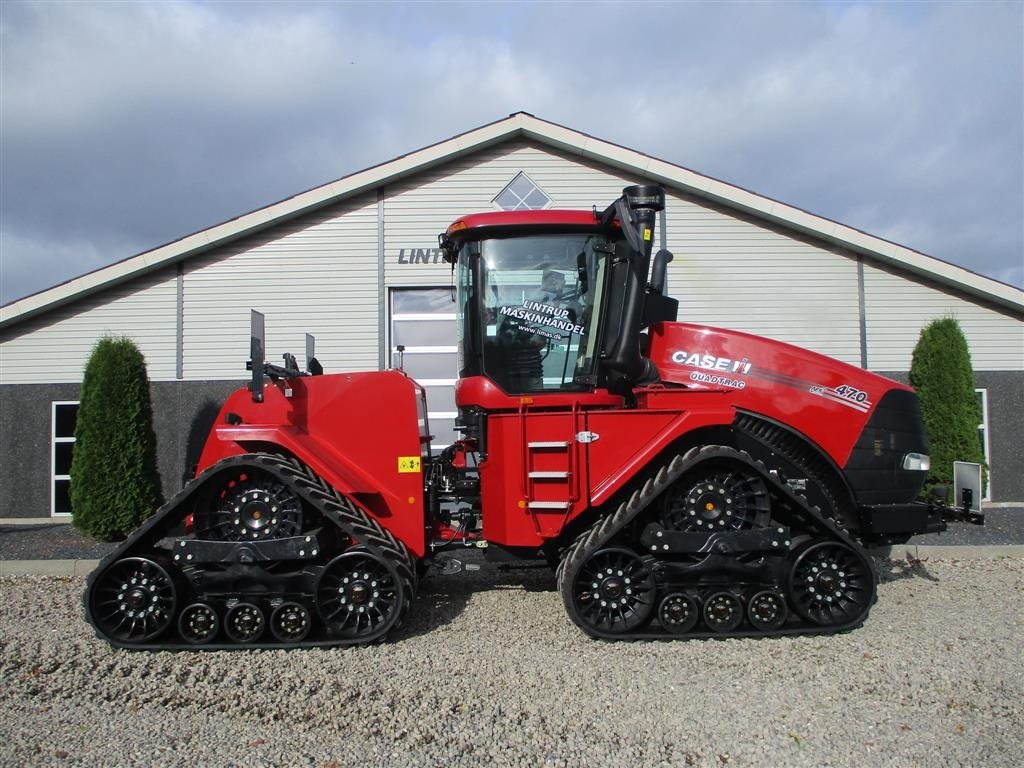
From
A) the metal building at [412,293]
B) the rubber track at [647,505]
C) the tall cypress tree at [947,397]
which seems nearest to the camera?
the rubber track at [647,505]

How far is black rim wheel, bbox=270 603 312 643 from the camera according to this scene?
5062 millimetres

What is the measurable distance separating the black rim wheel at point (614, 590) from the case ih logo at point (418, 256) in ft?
23.0

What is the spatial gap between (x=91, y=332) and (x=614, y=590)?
9.29m

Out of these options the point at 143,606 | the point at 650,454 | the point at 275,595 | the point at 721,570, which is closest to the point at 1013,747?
the point at 721,570

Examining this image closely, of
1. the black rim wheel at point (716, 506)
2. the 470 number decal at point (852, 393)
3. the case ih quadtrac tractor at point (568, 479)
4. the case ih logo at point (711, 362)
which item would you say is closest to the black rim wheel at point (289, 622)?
the case ih quadtrac tractor at point (568, 479)

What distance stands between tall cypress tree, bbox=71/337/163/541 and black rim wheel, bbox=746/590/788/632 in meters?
7.27

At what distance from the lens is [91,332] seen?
11211mm

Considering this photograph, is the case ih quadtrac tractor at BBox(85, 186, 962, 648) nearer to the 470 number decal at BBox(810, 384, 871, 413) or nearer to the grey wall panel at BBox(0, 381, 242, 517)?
the 470 number decal at BBox(810, 384, 871, 413)

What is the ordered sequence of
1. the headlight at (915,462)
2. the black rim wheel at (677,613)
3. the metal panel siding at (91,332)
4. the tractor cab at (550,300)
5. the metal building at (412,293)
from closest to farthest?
the black rim wheel at (677,613) < the tractor cab at (550,300) < the headlight at (915,462) < the metal building at (412,293) < the metal panel siding at (91,332)

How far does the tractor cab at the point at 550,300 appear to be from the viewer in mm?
5449

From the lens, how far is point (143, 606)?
5.04 m

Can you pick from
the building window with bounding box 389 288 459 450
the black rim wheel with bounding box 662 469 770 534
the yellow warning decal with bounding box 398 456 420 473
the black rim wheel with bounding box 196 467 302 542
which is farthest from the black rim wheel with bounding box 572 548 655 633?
the building window with bounding box 389 288 459 450

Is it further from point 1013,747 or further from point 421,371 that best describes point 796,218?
point 1013,747

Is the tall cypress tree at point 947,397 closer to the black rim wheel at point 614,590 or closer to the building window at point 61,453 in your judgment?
the black rim wheel at point 614,590
